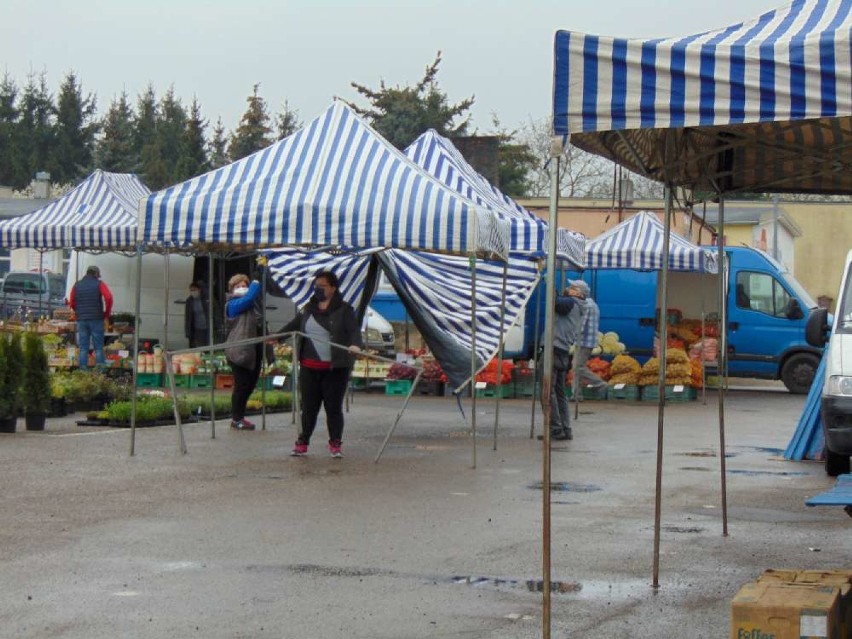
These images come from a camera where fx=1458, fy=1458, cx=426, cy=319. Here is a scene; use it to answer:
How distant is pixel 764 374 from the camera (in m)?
29.1

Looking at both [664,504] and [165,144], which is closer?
[664,504]

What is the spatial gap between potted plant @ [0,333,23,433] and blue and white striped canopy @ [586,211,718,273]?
13.1 metres

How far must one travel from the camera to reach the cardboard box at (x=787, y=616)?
5.99m

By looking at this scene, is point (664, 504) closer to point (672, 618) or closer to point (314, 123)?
point (672, 618)

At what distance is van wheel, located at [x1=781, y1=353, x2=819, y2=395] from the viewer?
28859mm

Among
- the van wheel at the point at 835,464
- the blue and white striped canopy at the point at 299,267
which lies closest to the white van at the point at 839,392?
the van wheel at the point at 835,464

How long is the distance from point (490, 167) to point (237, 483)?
33.9 m

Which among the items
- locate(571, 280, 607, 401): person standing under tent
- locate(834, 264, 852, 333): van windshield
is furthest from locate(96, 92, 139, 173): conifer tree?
locate(834, 264, 852, 333): van windshield

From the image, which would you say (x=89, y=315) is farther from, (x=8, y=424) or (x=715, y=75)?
(x=715, y=75)

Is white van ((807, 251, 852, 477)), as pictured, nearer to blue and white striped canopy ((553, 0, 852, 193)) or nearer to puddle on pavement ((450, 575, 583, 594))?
puddle on pavement ((450, 575, 583, 594))

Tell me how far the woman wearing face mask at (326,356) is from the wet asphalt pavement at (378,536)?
398 millimetres

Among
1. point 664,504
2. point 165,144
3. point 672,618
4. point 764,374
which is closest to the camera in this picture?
point 672,618

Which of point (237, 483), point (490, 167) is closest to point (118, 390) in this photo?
point (237, 483)

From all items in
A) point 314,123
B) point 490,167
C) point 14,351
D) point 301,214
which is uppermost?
point 490,167
